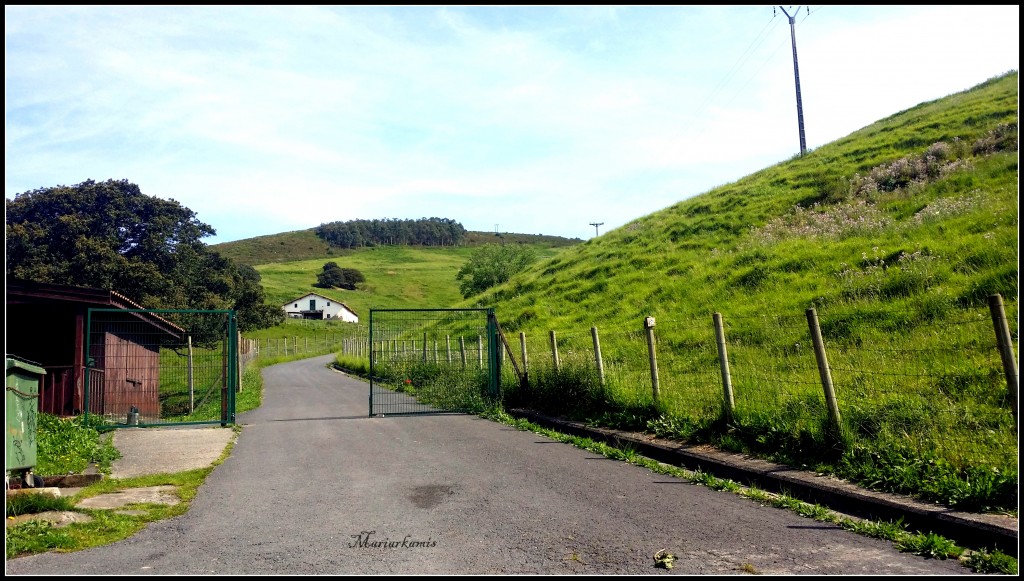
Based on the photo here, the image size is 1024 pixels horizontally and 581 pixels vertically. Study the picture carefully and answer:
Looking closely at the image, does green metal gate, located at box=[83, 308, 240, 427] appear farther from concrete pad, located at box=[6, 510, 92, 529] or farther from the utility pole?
the utility pole

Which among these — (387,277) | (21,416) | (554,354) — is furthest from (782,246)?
(387,277)

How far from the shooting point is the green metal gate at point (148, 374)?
13.8m

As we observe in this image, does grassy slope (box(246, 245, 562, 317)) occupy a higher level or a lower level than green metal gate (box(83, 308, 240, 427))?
higher

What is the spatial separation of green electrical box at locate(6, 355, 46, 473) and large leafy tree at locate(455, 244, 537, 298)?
44172mm

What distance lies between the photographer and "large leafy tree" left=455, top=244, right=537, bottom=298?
5269 cm

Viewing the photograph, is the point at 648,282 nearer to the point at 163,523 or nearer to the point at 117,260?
the point at 163,523

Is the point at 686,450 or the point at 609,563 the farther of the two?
the point at 686,450

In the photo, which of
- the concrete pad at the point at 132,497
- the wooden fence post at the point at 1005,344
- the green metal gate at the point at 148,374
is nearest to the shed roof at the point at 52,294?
the green metal gate at the point at 148,374

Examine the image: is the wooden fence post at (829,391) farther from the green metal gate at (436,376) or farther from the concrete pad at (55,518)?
the concrete pad at (55,518)

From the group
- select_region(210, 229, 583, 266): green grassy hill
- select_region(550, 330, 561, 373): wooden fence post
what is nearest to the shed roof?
select_region(550, 330, 561, 373): wooden fence post

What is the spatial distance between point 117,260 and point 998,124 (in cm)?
4177

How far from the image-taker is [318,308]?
310ft

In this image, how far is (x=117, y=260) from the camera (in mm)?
39281

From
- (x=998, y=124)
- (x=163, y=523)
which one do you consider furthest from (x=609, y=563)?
(x=998, y=124)
